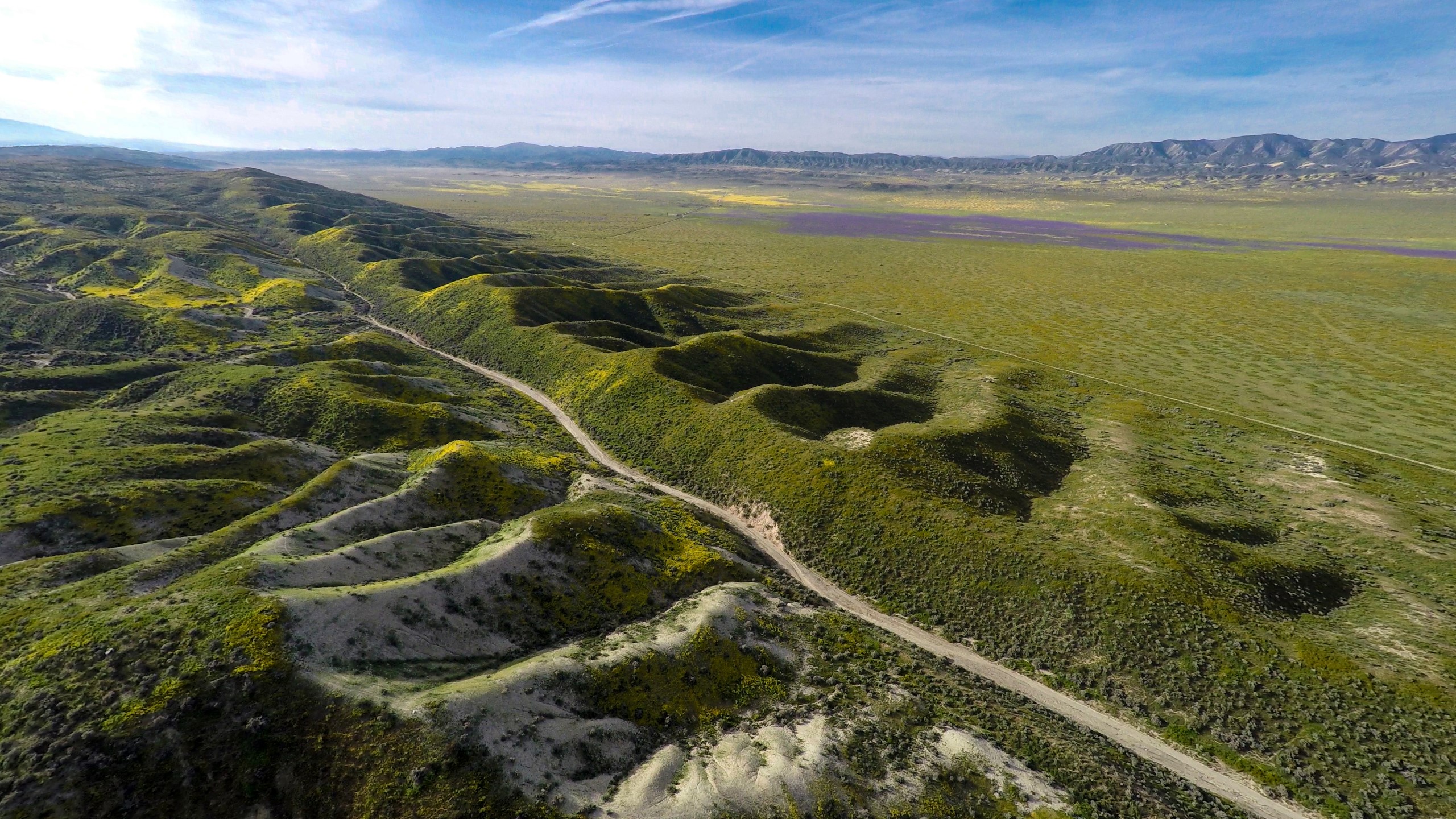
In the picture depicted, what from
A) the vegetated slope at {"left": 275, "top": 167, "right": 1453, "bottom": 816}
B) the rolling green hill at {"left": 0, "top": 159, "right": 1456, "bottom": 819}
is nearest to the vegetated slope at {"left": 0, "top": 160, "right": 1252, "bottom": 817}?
the rolling green hill at {"left": 0, "top": 159, "right": 1456, "bottom": 819}

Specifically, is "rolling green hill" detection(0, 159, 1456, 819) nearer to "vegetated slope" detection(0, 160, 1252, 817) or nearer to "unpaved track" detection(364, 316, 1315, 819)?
"vegetated slope" detection(0, 160, 1252, 817)

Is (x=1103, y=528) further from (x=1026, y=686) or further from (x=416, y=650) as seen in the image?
(x=416, y=650)

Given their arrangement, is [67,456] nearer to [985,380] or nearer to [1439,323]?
[985,380]

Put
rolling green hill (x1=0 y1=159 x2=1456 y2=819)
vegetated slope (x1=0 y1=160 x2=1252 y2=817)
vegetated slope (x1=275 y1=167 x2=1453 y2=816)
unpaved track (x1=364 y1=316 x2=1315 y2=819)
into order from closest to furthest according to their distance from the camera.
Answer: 1. vegetated slope (x1=0 y1=160 x2=1252 y2=817)
2. rolling green hill (x1=0 y1=159 x2=1456 y2=819)
3. unpaved track (x1=364 y1=316 x2=1315 y2=819)
4. vegetated slope (x1=275 y1=167 x2=1453 y2=816)

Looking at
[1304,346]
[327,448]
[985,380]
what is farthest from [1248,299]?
[327,448]

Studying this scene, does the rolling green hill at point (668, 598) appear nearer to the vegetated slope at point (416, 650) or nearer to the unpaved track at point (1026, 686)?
the vegetated slope at point (416, 650)

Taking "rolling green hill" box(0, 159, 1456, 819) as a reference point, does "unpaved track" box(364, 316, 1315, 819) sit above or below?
below
